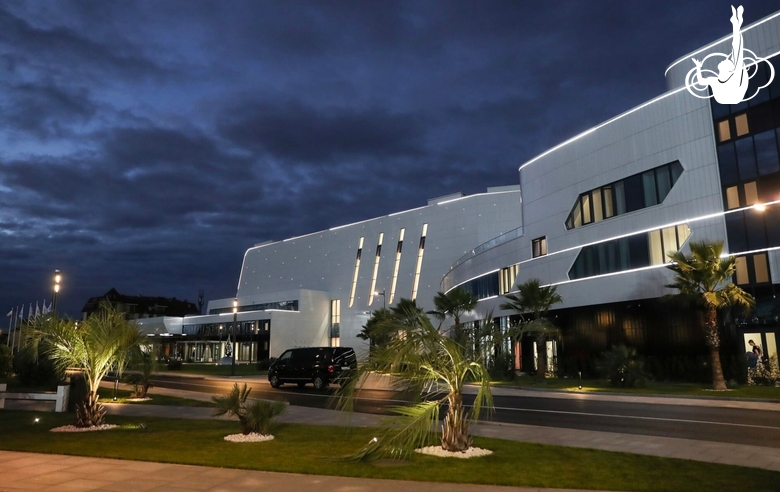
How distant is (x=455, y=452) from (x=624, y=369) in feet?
68.8

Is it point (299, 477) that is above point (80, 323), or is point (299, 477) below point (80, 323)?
below

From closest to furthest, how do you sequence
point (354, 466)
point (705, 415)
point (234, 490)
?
point (234, 490)
point (354, 466)
point (705, 415)

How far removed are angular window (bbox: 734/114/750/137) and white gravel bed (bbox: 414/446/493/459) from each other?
85.7 feet

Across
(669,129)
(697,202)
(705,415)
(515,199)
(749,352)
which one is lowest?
(705,415)

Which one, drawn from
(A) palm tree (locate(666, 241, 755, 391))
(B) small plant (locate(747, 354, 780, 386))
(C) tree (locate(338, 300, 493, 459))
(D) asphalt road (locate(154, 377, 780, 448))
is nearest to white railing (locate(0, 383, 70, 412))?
(D) asphalt road (locate(154, 377, 780, 448))

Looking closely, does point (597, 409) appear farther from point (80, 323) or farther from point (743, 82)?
point (743, 82)

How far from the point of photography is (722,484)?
7777 mm

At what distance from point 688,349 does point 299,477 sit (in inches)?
1093

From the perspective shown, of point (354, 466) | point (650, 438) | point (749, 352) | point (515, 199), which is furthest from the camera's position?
point (515, 199)

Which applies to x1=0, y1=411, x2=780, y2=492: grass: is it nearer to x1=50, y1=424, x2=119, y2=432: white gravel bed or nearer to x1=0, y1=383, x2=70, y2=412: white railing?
x1=50, y1=424, x2=119, y2=432: white gravel bed

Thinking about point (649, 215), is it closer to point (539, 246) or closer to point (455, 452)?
point (539, 246)

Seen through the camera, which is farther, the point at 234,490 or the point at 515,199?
the point at 515,199

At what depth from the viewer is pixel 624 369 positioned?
28188mm

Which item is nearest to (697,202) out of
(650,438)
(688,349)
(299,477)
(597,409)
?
(688,349)
